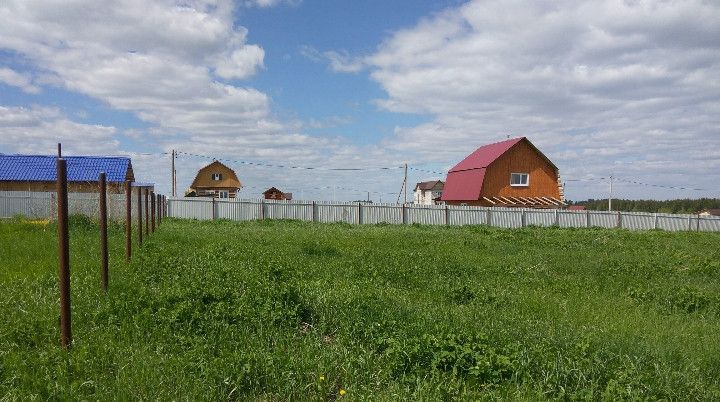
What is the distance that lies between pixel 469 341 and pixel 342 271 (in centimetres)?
482

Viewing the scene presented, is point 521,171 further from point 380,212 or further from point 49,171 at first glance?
point 49,171

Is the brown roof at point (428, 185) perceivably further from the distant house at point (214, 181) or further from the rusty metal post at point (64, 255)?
the rusty metal post at point (64, 255)

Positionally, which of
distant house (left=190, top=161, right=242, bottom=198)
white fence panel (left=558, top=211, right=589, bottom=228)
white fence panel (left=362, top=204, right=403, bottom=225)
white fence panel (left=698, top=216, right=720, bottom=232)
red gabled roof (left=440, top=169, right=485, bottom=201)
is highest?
distant house (left=190, top=161, right=242, bottom=198)

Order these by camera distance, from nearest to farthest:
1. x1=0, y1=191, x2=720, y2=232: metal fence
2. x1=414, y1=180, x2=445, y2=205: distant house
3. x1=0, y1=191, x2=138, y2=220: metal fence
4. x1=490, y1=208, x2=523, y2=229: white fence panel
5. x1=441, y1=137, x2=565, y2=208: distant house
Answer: x1=0, y1=191, x2=138, y2=220: metal fence
x1=490, y1=208, x2=523, y2=229: white fence panel
x1=0, y1=191, x2=720, y2=232: metal fence
x1=441, y1=137, x2=565, y2=208: distant house
x1=414, y1=180, x2=445, y2=205: distant house

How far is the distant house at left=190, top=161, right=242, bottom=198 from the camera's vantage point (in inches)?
2152

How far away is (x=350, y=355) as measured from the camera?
452 cm

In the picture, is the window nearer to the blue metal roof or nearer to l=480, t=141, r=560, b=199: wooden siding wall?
l=480, t=141, r=560, b=199: wooden siding wall

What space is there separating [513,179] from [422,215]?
9936 millimetres

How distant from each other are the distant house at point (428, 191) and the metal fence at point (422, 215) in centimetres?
3077

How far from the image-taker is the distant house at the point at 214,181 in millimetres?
54656

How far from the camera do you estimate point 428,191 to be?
214ft

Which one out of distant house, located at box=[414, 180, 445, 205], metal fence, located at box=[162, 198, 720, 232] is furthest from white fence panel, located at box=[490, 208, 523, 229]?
distant house, located at box=[414, 180, 445, 205]

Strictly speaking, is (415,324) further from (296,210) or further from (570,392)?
(296,210)

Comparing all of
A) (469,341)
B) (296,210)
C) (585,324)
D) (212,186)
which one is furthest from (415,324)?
(212,186)
